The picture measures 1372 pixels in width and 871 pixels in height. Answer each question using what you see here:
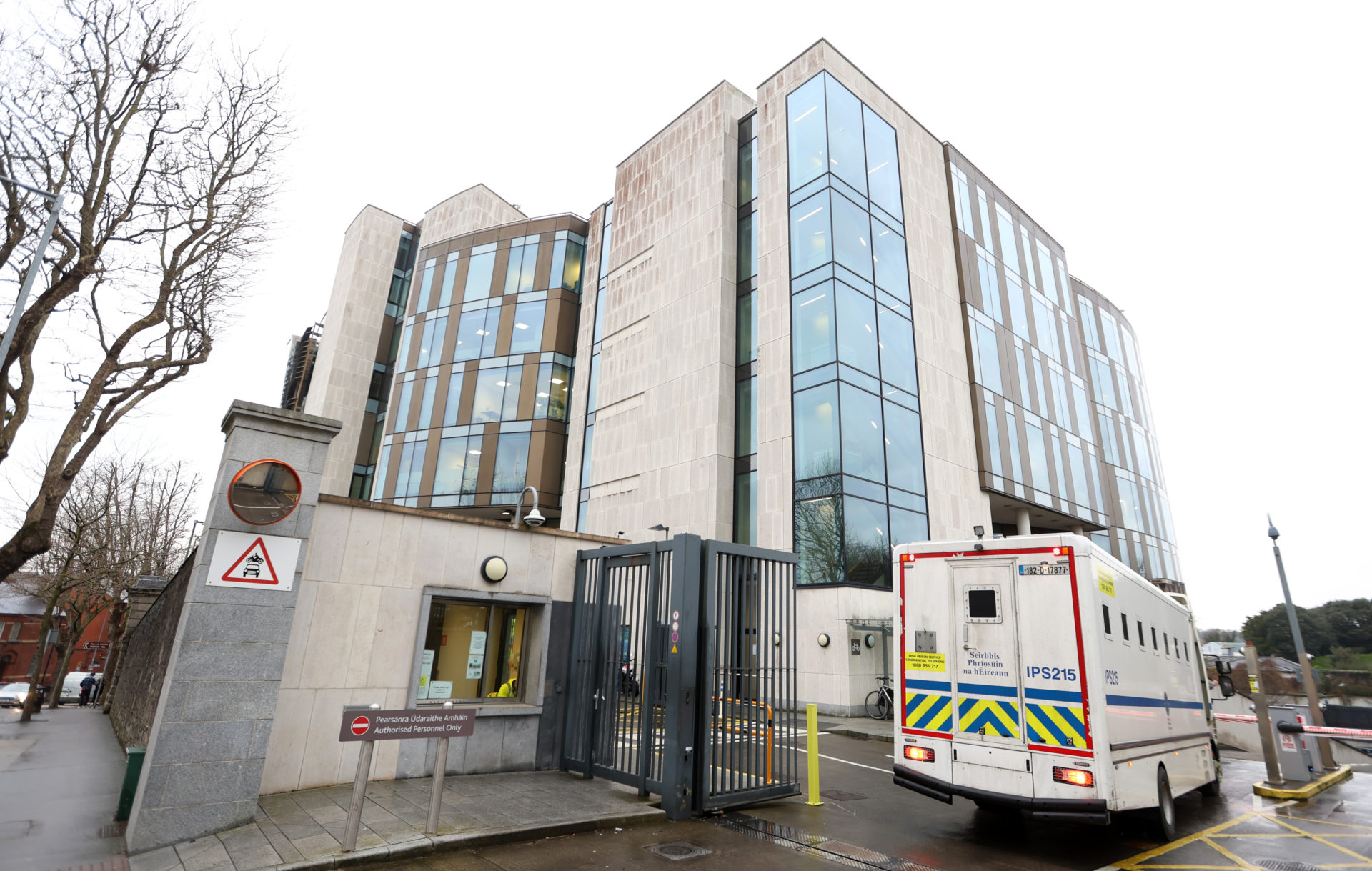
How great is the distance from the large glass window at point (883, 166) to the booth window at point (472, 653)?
24451 mm

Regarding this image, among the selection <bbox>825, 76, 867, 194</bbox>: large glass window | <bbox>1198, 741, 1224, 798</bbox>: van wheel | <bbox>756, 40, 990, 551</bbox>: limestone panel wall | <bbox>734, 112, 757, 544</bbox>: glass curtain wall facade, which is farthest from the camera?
<bbox>825, 76, 867, 194</bbox>: large glass window

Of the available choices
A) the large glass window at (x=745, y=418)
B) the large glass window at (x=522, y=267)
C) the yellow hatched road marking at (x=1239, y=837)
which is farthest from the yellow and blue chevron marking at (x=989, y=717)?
the large glass window at (x=522, y=267)

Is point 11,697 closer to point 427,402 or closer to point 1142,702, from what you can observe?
point 427,402

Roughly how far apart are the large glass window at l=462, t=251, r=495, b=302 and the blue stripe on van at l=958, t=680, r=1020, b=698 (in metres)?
36.1

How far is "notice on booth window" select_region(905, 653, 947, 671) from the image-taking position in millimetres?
7824

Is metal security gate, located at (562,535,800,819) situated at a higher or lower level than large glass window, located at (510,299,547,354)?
lower

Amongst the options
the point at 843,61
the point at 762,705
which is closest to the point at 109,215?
the point at 762,705

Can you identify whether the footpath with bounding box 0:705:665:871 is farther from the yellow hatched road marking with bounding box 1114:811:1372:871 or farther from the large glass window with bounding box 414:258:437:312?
the large glass window with bounding box 414:258:437:312

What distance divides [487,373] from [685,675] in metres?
31.2

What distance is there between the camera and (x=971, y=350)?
29844mm

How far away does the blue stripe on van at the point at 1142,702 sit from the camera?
6.94m

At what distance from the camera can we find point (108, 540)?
26.3 m

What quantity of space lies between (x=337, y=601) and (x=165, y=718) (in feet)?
7.38

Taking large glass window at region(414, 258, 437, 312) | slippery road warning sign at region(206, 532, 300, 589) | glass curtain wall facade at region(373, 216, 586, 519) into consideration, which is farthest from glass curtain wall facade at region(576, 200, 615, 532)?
slippery road warning sign at region(206, 532, 300, 589)
